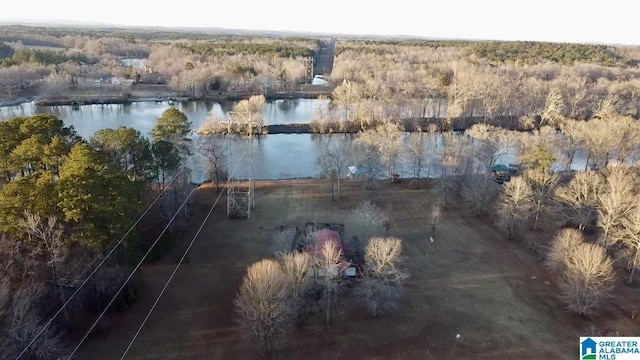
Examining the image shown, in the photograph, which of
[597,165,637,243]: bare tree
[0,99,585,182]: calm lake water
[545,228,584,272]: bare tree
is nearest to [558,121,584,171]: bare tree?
[0,99,585,182]: calm lake water

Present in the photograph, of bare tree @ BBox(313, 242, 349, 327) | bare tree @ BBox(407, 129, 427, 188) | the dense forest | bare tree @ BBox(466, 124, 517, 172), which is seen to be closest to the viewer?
the dense forest

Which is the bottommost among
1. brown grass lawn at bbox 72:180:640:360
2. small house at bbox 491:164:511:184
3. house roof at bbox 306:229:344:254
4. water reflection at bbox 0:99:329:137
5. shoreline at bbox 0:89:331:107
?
brown grass lawn at bbox 72:180:640:360

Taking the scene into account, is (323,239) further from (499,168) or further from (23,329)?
(499,168)

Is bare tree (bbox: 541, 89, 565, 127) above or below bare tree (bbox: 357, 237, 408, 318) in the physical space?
above

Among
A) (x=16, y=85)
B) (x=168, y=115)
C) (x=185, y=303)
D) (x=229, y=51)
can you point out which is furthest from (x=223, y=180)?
(x=229, y=51)

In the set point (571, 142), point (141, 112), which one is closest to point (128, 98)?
point (141, 112)

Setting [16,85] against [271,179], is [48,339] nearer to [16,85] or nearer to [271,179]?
[271,179]

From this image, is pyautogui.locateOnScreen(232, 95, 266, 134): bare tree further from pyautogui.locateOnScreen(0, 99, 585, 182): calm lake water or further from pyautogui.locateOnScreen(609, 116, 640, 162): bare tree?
pyautogui.locateOnScreen(609, 116, 640, 162): bare tree
